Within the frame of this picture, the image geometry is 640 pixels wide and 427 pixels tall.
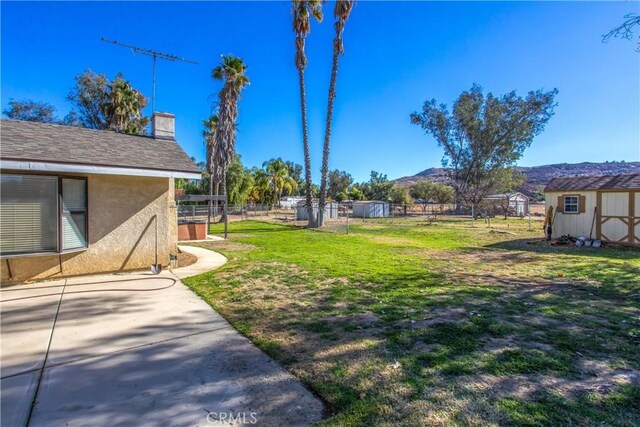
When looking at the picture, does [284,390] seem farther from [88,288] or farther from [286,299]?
[88,288]

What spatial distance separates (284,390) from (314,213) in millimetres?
18561

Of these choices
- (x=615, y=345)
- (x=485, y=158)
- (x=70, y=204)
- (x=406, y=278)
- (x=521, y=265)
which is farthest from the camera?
(x=485, y=158)

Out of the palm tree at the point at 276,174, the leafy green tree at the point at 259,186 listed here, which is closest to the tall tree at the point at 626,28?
the leafy green tree at the point at 259,186

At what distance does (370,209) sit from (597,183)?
23697 mm

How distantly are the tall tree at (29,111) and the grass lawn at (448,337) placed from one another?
2978 centimetres

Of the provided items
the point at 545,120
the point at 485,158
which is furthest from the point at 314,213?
the point at 545,120

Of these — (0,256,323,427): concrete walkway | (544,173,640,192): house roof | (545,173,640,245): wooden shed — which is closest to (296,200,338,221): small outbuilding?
(544,173,640,192): house roof

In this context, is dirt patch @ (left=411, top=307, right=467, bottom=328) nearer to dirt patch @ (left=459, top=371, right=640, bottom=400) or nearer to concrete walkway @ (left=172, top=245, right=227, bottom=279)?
dirt patch @ (left=459, top=371, right=640, bottom=400)

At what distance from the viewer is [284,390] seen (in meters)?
2.65

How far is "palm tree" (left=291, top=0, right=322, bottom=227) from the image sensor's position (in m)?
19.0

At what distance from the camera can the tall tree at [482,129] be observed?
3434 cm

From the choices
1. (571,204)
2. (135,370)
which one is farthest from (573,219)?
(135,370)

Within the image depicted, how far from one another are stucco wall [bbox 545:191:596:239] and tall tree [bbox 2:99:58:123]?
3621cm

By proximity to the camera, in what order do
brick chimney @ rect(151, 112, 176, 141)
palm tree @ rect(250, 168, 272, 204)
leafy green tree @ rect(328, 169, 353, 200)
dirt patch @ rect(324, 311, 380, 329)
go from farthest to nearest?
leafy green tree @ rect(328, 169, 353, 200) < palm tree @ rect(250, 168, 272, 204) < brick chimney @ rect(151, 112, 176, 141) < dirt patch @ rect(324, 311, 380, 329)
